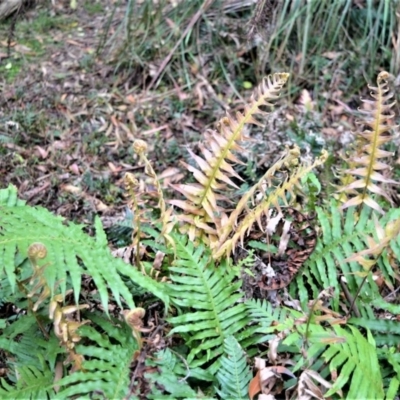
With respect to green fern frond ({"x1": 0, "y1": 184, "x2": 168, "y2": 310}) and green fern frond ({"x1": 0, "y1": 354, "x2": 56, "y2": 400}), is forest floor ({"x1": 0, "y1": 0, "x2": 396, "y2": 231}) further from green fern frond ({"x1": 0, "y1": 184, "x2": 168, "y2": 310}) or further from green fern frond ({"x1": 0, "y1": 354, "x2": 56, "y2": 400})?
green fern frond ({"x1": 0, "y1": 354, "x2": 56, "y2": 400})

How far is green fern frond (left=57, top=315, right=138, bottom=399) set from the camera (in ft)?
5.50

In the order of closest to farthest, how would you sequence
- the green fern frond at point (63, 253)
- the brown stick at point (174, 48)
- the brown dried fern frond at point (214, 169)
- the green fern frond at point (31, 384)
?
the green fern frond at point (63, 253), the green fern frond at point (31, 384), the brown dried fern frond at point (214, 169), the brown stick at point (174, 48)

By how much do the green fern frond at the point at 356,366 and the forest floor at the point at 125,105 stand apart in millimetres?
1807

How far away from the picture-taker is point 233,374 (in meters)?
1.82

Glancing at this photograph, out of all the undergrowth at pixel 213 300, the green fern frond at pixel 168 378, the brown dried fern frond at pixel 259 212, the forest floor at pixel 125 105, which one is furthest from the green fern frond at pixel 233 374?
the forest floor at pixel 125 105

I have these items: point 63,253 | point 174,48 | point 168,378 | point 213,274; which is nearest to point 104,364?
point 168,378

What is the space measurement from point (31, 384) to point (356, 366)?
108 cm

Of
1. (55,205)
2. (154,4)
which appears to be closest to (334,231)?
(55,205)

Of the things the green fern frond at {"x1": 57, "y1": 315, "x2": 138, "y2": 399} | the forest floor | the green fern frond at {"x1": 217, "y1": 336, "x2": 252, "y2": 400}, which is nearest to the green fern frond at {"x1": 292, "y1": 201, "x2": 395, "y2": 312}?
the green fern frond at {"x1": 217, "y1": 336, "x2": 252, "y2": 400}

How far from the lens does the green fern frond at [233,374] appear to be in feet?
5.91

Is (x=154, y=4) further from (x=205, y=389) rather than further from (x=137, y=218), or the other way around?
(x=205, y=389)

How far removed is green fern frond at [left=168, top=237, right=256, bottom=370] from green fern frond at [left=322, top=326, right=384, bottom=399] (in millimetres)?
346

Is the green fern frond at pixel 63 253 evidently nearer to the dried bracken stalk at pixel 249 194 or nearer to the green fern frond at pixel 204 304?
the green fern frond at pixel 204 304

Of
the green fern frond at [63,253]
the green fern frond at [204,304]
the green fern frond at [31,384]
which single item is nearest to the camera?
the green fern frond at [63,253]
